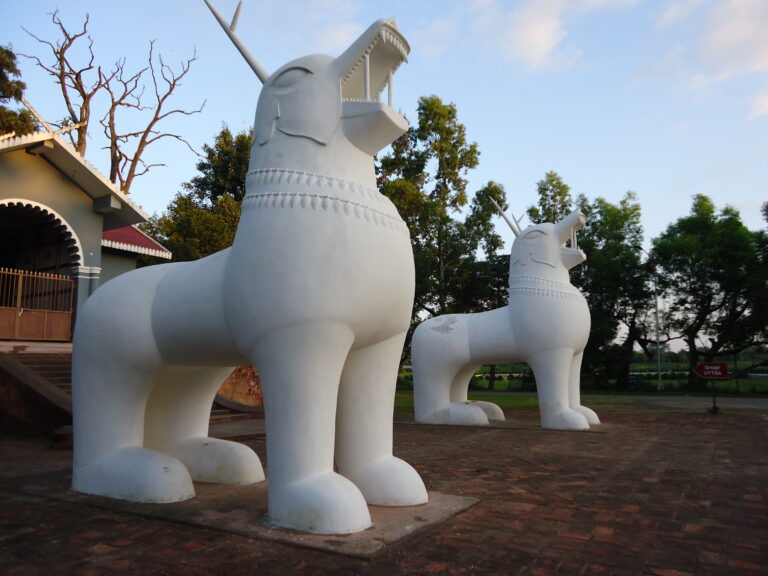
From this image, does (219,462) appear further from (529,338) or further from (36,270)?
(36,270)

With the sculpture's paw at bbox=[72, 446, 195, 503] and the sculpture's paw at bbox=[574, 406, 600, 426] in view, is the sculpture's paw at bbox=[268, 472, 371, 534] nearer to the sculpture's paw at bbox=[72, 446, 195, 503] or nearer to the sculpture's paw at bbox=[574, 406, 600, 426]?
the sculpture's paw at bbox=[72, 446, 195, 503]

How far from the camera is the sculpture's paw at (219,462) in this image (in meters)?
4.59

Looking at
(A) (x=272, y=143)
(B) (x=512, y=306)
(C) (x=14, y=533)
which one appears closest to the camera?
(C) (x=14, y=533)

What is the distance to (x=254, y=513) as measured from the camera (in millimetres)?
Answer: 3617

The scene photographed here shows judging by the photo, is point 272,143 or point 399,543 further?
point 272,143

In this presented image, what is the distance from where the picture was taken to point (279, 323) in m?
3.30

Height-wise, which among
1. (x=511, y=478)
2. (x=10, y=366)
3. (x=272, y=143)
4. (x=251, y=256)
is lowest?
(x=511, y=478)

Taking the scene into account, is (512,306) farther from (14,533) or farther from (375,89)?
(14,533)

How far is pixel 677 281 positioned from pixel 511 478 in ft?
68.3

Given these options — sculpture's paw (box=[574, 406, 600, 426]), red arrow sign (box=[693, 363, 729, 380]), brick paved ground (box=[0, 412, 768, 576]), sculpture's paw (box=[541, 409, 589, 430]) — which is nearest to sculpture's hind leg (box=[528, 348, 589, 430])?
sculpture's paw (box=[541, 409, 589, 430])

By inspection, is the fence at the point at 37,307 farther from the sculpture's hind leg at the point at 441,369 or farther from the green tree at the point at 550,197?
the green tree at the point at 550,197

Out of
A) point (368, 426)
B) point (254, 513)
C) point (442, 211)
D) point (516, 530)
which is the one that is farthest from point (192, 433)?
point (442, 211)

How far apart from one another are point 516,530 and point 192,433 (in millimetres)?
2804

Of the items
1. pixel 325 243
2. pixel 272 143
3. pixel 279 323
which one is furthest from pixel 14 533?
pixel 272 143
